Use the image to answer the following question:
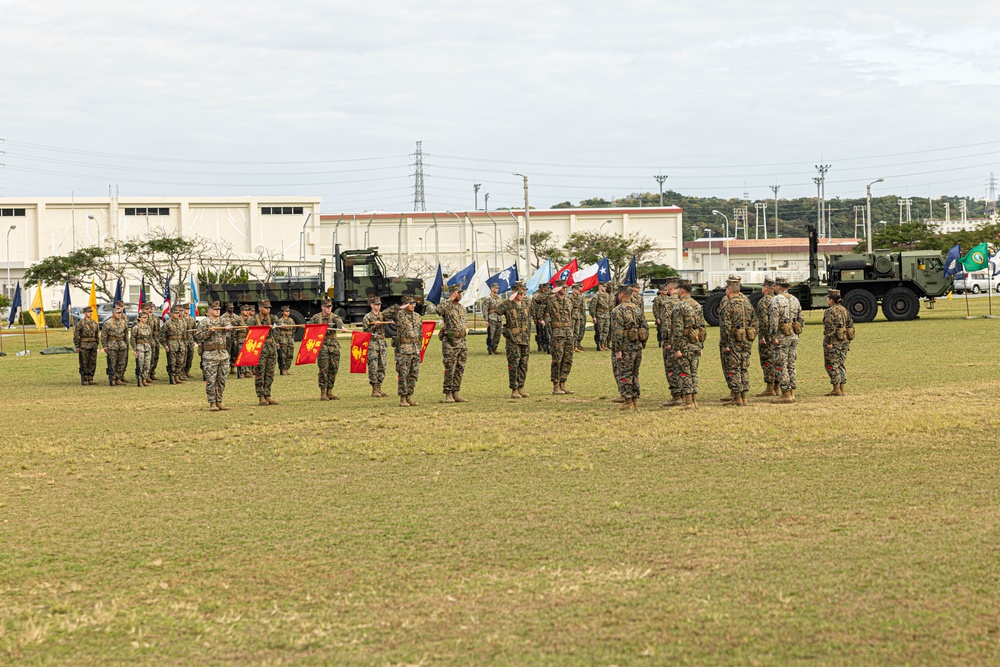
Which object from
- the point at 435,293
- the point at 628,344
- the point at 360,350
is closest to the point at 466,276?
the point at 435,293

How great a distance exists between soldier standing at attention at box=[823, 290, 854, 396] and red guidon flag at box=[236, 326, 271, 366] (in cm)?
829

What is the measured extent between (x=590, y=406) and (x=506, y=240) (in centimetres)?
7372

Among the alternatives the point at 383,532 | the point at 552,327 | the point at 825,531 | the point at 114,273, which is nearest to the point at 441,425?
the point at 552,327

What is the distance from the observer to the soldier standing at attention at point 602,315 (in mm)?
27094

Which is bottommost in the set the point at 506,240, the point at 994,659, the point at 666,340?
the point at 994,659

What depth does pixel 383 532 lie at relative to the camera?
26.9 ft

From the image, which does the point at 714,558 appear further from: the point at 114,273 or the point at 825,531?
the point at 114,273

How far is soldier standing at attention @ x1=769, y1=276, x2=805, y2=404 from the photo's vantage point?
50.6 feet

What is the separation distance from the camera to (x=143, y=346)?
74.6 ft

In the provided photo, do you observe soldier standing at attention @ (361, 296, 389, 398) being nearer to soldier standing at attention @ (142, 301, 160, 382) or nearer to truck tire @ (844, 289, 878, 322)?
soldier standing at attention @ (142, 301, 160, 382)

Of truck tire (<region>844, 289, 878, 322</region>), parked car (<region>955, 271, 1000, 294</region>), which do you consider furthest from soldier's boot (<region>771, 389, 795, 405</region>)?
parked car (<region>955, 271, 1000, 294</region>)

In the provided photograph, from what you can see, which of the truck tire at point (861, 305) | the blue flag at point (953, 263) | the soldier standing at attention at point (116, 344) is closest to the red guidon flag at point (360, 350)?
the soldier standing at attention at point (116, 344)

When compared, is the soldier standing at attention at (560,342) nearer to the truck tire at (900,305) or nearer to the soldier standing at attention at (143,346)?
the soldier standing at attention at (143,346)

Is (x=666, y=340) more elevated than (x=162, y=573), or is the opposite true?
(x=666, y=340)
